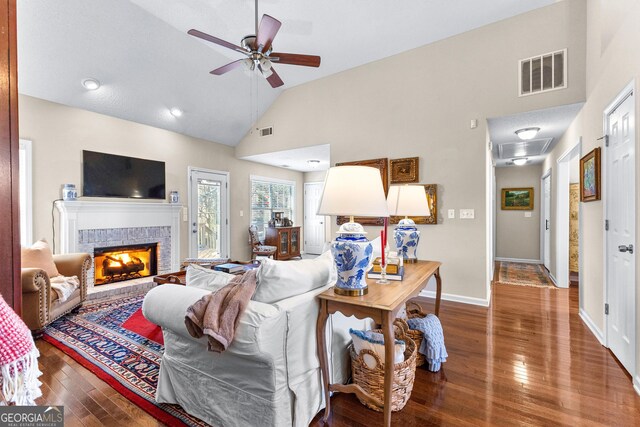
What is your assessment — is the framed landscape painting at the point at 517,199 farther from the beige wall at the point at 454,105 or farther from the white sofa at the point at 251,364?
the white sofa at the point at 251,364

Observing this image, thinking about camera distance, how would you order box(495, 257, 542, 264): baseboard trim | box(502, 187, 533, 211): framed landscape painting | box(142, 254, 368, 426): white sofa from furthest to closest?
box(502, 187, 533, 211): framed landscape painting < box(495, 257, 542, 264): baseboard trim < box(142, 254, 368, 426): white sofa

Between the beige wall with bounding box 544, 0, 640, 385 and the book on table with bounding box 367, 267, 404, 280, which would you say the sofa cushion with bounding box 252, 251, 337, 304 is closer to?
the book on table with bounding box 367, 267, 404, 280

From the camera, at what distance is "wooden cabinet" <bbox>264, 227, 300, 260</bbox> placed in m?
6.73

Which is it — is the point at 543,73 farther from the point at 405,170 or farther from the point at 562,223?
the point at 562,223

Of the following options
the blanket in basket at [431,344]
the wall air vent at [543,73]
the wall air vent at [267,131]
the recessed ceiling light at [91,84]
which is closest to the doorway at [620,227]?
the wall air vent at [543,73]

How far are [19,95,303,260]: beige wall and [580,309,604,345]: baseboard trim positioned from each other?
553cm

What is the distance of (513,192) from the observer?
7055 mm

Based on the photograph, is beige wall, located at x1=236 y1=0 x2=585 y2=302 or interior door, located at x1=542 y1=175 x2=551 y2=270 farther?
interior door, located at x1=542 y1=175 x2=551 y2=270

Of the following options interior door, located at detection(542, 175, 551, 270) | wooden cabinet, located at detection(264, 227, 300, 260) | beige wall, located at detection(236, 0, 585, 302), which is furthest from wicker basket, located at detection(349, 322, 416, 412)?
interior door, located at detection(542, 175, 551, 270)

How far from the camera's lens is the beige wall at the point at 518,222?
6809 mm

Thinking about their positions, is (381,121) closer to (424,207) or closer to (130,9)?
(424,207)

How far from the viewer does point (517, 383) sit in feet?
6.67

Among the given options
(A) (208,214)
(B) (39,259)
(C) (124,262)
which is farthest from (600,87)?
(C) (124,262)

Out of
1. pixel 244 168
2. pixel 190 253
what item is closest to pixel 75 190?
pixel 190 253
